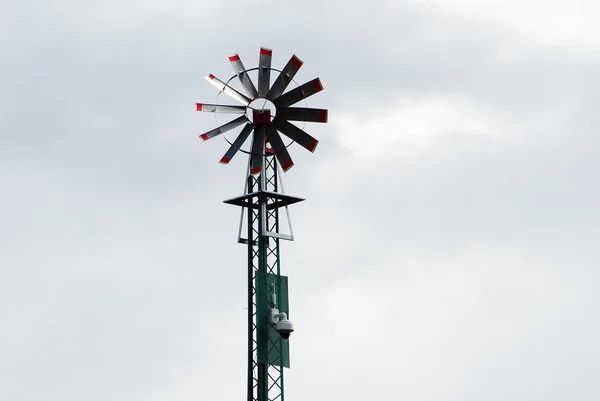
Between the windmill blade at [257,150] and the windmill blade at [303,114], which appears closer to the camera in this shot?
the windmill blade at [257,150]

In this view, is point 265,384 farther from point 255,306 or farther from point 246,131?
point 246,131

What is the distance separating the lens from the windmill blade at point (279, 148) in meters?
46.9

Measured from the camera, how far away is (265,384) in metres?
44.1

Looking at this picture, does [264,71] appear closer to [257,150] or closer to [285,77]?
[285,77]

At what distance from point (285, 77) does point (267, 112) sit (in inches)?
61.7

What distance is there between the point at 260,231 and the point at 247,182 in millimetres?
2070

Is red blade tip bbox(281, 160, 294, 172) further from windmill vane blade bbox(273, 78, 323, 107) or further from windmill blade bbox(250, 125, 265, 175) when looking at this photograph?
windmill vane blade bbox(273, 78, 323, 107)

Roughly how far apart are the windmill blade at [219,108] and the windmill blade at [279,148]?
1.27 metres

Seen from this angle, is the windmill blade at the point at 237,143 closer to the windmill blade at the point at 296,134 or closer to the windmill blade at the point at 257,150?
the windmill blade at the point at 257,150

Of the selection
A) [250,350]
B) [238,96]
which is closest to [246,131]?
[238,96]

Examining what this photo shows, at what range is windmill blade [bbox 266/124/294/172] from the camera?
46938 millimetres

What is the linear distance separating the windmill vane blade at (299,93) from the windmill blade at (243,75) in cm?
90

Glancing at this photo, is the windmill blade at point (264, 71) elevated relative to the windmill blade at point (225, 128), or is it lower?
elevated

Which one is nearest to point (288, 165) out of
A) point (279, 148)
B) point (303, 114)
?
point (279, 148)
